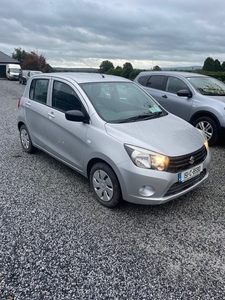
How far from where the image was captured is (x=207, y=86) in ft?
21.8

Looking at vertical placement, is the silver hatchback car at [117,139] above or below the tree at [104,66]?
below

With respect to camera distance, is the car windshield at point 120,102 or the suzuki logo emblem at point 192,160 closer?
the suzuki logo emblem at point 192,160

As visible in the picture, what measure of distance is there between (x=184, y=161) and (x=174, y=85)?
170 inches

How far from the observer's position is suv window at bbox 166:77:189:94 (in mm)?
6662

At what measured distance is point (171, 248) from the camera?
107 inches

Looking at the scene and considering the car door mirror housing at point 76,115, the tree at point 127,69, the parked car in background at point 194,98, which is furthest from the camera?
the tree at point 127,69

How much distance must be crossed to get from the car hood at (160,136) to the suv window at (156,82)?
3746 mm

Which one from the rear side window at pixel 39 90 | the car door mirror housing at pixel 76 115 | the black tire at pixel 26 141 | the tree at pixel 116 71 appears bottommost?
the black tire at pixel 26 141

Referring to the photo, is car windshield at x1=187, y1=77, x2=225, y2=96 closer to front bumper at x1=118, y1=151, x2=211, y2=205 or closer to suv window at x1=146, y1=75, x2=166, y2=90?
suv window at x1=146, y1=75, x2=166, y2=90

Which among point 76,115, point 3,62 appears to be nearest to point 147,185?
point 76,115

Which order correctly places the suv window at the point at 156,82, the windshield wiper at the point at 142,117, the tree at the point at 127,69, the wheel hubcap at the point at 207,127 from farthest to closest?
1. the tree at the point at 127,69
2. the suv window at the point at 156,82
3. the wheel hubcap at the point at 207,127
4. the windshield wiper at the point at 142,117

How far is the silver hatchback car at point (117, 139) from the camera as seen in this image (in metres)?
2.96

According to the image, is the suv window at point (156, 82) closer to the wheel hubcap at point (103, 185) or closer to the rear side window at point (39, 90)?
the rear side window at point (39, 90)

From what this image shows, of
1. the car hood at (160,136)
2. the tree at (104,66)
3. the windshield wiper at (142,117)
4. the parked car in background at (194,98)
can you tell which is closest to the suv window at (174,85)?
the parked car in background at (194,98)
